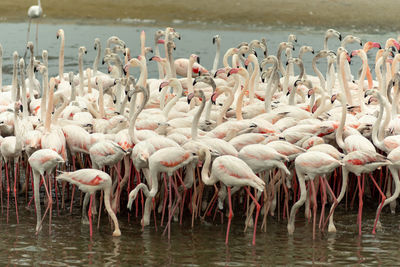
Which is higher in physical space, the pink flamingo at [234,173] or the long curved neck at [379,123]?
the long curved neck at [379,123]

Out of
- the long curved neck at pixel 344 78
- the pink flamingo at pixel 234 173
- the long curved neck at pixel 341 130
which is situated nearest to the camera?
the pink flamingo at pixel 234 173

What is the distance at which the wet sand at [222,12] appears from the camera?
37000mm

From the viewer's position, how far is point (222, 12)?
38469 mm

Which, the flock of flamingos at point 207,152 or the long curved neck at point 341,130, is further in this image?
the long curved neck at point 341,130

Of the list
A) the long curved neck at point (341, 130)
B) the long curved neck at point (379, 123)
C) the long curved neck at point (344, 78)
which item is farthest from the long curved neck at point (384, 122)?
the long curved neck at point (344, 78)

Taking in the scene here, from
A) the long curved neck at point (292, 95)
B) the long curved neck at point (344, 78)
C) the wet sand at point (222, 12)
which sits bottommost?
the long curved neck at point (292, 95)

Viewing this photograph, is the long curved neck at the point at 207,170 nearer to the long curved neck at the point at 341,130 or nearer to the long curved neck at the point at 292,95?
the long curved neck at the point at 341,130

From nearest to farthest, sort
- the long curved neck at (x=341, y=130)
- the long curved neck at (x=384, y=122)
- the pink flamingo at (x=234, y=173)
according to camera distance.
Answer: the pink flamingo at (x=234, y=173)
the long curved neck at (x=341, y=130)
the long curved neck at (x=384, y=122)

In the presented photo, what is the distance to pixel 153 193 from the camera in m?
9.55

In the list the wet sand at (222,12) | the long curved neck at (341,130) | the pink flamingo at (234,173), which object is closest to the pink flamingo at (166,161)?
the pink flamingo at (234,173)

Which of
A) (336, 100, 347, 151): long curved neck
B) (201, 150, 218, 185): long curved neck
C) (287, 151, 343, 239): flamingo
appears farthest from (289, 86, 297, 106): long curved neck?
(201, 150, 218, 185): long curved neck

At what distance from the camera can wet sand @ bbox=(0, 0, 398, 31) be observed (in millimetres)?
37000

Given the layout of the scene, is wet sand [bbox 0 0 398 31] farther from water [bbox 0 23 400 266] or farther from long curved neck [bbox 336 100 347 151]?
water [bbox 0 23 400 266]

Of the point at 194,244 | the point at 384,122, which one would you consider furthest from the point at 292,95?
the point at 194,244
